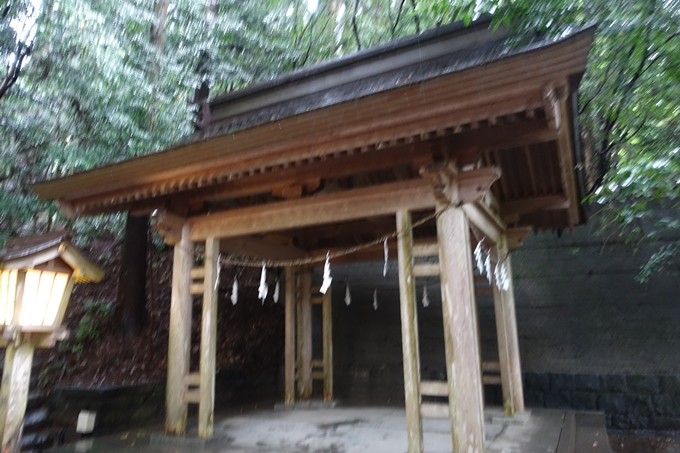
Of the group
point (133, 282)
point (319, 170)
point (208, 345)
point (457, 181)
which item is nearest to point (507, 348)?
point (457, 181)

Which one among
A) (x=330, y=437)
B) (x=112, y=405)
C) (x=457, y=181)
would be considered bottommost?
(x=330, y=437)

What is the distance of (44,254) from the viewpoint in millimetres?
3748

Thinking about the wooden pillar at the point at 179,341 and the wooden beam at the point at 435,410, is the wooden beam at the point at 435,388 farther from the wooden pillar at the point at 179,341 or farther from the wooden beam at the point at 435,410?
the wooden pillar at the point at 179,341

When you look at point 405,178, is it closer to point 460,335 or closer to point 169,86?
point 460,335

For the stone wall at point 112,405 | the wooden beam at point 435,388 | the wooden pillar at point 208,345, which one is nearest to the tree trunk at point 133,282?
the stone wall at point 112,405

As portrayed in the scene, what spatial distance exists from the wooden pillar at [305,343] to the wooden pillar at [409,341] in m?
3.75

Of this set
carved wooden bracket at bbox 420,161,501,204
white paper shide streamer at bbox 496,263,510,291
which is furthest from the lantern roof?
white paper shide streamer at bbox 496,263,510,291

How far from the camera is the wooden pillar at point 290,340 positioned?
7.15 m

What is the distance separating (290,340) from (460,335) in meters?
4.15

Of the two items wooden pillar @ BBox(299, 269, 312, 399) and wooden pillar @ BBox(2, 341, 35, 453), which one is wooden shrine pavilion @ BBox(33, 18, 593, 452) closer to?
wooden pillar @ BBox(299, 269, 312, 399)

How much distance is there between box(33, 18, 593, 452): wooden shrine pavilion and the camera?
3457 millimetres

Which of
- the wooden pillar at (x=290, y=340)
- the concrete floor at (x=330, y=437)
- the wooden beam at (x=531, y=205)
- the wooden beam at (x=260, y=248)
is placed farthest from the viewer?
the wooden pillar at (x=290, y=340)

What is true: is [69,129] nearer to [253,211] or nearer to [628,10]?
[253,211]

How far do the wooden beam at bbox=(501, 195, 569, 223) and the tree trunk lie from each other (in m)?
5.78
